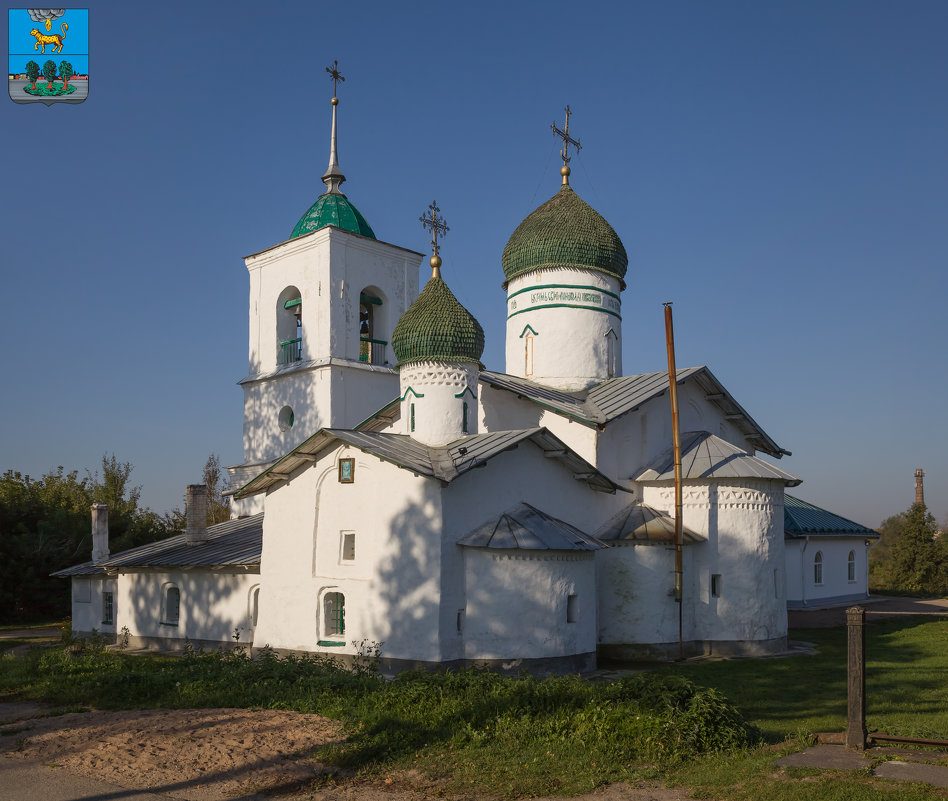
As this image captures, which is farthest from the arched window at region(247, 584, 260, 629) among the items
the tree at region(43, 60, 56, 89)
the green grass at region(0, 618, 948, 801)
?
the tree at region(43, 60, 56, 89)

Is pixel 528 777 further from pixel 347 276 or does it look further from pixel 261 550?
pixel 347 276

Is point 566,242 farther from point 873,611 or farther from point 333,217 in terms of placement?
point 873,611

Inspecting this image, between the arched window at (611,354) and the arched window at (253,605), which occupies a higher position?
the arched window at (611,354)

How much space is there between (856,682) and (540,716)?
114 inches

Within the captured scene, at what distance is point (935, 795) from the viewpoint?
6297 millimetres

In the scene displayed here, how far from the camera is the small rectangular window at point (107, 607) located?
19250 millimetres

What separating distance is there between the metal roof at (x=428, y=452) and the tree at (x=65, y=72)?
639cm

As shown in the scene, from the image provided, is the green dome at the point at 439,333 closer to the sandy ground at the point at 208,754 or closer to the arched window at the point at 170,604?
the arched window at the point at 170,604

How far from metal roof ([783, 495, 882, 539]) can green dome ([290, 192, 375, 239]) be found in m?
14.5

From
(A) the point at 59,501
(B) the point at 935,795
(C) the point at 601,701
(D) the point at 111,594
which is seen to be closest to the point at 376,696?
(C) the point at 601,701

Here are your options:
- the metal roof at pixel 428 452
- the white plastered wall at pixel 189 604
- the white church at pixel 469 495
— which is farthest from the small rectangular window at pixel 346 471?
the white plastered wall at pixel 189 604

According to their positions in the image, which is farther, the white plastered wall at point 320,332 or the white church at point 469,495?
the white plastered wall at point 320,332

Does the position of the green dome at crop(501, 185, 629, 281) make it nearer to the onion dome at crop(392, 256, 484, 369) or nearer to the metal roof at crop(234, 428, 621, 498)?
the onion dome at crop(392, 256, 484, 369)

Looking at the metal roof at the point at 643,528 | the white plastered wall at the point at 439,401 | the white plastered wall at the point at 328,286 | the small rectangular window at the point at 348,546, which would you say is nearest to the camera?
the small rectangular window at the point at 348,546
